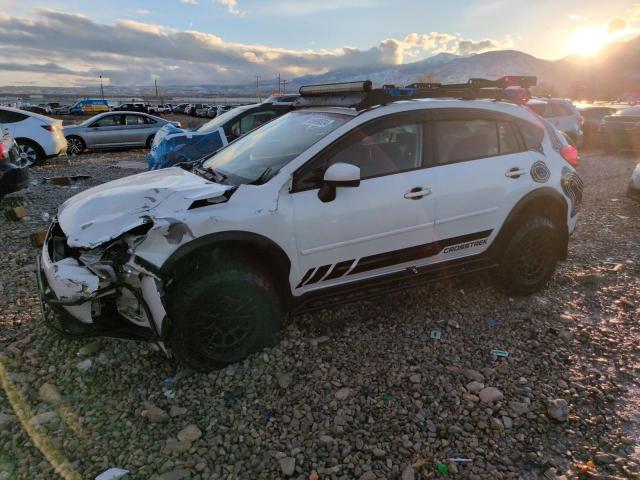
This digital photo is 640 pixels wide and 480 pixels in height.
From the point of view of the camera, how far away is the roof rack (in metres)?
3.47

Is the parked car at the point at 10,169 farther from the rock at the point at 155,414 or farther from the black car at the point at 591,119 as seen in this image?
the black car at the point at 591,119

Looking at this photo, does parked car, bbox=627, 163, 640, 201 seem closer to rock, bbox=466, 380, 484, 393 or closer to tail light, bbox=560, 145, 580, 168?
tail light, bbox=560, 145, 580, 168

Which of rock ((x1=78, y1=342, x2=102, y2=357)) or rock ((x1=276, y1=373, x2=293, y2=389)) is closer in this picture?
rock ((x1=276, y1=373, x2=293, y2=389))

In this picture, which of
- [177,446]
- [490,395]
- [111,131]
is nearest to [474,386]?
[490,395]

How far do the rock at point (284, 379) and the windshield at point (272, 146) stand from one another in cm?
132

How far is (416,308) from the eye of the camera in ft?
12.9

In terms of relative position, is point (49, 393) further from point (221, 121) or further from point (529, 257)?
point (221, 121)

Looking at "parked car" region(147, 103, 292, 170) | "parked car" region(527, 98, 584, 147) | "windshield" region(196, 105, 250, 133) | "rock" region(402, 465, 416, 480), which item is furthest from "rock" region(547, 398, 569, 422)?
"parked car" region(527, 98, 584, 147)

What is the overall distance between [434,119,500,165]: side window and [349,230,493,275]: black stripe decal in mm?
631

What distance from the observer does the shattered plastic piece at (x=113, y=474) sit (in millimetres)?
2213

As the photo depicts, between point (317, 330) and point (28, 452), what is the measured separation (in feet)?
6.51

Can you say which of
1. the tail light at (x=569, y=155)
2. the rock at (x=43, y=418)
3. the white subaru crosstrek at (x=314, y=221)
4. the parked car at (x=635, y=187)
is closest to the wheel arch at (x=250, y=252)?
the white subaru crosstrek at (x=314, y=221)

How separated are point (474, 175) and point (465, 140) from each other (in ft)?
1.03

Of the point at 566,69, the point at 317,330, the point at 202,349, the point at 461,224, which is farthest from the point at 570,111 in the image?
the point at 566,69
